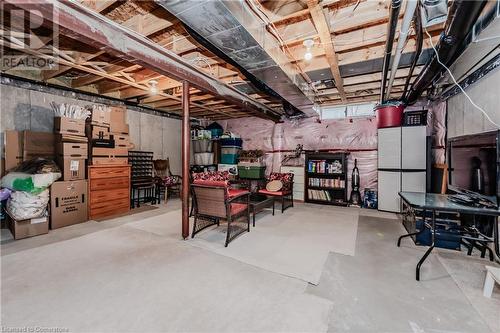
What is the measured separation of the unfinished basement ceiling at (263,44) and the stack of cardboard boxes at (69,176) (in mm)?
971

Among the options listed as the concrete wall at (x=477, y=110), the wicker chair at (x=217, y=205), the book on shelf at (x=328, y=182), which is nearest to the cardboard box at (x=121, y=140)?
the wicker chair at (x=217, y=205)

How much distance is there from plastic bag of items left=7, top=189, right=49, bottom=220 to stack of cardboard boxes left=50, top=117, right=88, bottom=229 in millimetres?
293

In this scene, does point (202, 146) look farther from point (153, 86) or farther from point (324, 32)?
point (324, 32)

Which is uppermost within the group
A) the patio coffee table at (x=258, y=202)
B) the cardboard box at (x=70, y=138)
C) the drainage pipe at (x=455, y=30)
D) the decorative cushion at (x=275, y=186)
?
the drainage pipe at (x=455, y=30)

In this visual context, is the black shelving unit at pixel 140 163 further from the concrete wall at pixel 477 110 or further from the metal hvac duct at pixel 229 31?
the concrete wall at pixel 477 110

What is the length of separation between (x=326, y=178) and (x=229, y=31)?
4.51 m

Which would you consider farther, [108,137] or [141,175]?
[141,175]

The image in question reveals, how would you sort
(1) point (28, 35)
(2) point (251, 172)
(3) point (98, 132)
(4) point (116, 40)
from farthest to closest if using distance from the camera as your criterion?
(2) point (251, 172)
(3) point (98, 132)
(1) point (28, 35)
(4) point (116, 40)

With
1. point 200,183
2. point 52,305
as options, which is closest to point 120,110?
point 200,183

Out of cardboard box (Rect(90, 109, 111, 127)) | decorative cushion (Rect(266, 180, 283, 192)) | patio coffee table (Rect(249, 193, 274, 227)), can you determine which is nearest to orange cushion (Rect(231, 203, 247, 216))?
patio coffee table (Rect(249, 193, 274, 227))

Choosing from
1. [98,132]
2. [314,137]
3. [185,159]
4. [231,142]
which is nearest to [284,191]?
[314,137]

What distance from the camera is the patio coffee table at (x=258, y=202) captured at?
3725 mm

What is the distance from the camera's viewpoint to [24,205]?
119 inches

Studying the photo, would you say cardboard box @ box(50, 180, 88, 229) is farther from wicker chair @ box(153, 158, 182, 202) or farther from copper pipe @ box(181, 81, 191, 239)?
copper pipe @ box(181, 81, 191, 239)
